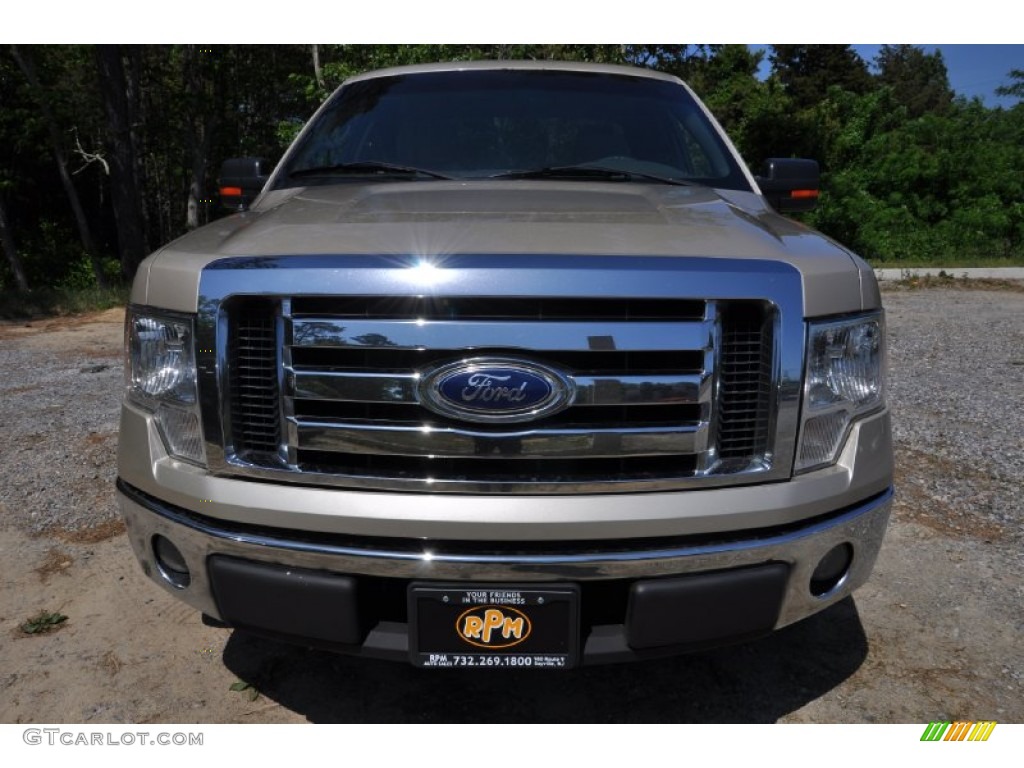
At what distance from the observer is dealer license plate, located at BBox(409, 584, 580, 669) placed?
1857mm

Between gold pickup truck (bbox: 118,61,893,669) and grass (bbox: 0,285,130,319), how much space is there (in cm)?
1182

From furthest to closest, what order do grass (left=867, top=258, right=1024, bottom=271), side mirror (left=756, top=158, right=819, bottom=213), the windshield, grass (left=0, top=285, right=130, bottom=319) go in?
grass (left=867, top=258, right=1024, bottom=271), grass (left=0, top=285, right=130, bottom=319), side mirror (left=756, top=158, right=819, bottom=213), the windshield

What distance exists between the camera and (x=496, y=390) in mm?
1778

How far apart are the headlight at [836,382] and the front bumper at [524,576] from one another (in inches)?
7.4

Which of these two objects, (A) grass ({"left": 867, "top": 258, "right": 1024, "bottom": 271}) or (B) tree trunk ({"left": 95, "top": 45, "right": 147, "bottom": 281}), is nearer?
(B) tree trunk ({"left": 95, "top": 45, "right": 147, "bottom": 281})

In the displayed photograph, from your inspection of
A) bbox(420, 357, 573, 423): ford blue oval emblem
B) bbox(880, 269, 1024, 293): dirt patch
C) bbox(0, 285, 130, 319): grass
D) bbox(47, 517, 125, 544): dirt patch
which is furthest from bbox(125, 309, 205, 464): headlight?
bbox(880, 269, 1024, 293): dirt patch

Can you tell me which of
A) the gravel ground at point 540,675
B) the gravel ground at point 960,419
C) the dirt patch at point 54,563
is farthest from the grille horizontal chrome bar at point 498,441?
the gravel ground at point 960,419

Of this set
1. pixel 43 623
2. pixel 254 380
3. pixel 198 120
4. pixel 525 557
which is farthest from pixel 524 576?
pixel 198 120

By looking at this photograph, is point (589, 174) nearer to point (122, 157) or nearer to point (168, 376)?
point (168, 376)

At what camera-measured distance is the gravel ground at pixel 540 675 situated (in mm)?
2400

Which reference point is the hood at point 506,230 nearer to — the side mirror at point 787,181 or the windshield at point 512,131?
the windshield at point 512,131

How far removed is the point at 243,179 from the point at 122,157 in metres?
14.6

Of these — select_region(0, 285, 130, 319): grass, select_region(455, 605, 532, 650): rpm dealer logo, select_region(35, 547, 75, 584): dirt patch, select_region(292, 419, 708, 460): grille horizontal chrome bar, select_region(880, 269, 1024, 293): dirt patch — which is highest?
select_region(292, 419, 708, 460): grille horizontal chrome bar
